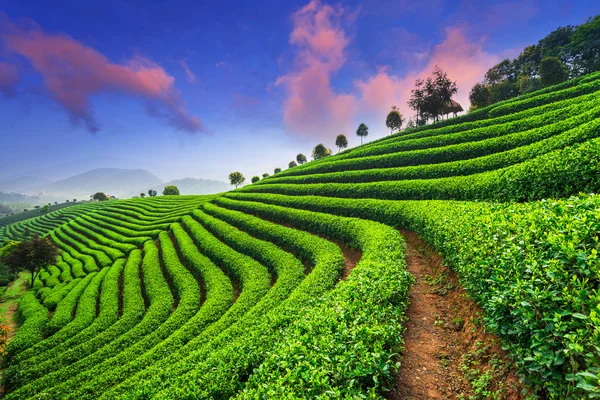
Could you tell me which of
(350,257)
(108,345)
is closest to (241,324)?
(350,257)

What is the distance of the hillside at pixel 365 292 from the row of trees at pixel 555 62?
1432 cm

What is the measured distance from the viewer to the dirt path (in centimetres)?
Result: 458

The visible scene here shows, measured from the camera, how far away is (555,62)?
1513 inches

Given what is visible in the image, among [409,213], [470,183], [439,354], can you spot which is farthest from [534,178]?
[439,354]

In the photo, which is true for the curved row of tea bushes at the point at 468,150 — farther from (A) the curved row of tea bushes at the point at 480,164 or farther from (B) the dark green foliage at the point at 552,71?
(B) the dark green foliage at the point at 552,71

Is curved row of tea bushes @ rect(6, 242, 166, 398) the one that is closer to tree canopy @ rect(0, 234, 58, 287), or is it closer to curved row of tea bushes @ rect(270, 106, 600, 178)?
tree canopy @ rect(0, 234, 58, 287)

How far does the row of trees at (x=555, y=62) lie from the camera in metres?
39.4

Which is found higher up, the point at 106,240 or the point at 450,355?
the point at 106,240

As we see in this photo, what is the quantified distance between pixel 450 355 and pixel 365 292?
226 cm

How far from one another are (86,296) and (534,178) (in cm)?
3201

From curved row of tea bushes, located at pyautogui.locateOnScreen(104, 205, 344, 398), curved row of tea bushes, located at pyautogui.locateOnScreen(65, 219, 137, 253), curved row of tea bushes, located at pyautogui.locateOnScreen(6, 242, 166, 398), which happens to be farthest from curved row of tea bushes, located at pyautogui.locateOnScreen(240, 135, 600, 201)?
curved row of tea bushes, located at pyautogui.locateOnScreen(65, 219, 137, 253)

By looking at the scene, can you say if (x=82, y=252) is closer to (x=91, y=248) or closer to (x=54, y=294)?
(x=91, y=248)

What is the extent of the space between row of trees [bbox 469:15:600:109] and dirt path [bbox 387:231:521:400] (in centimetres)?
5004

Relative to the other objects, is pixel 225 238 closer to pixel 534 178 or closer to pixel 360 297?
pixel 360 297
